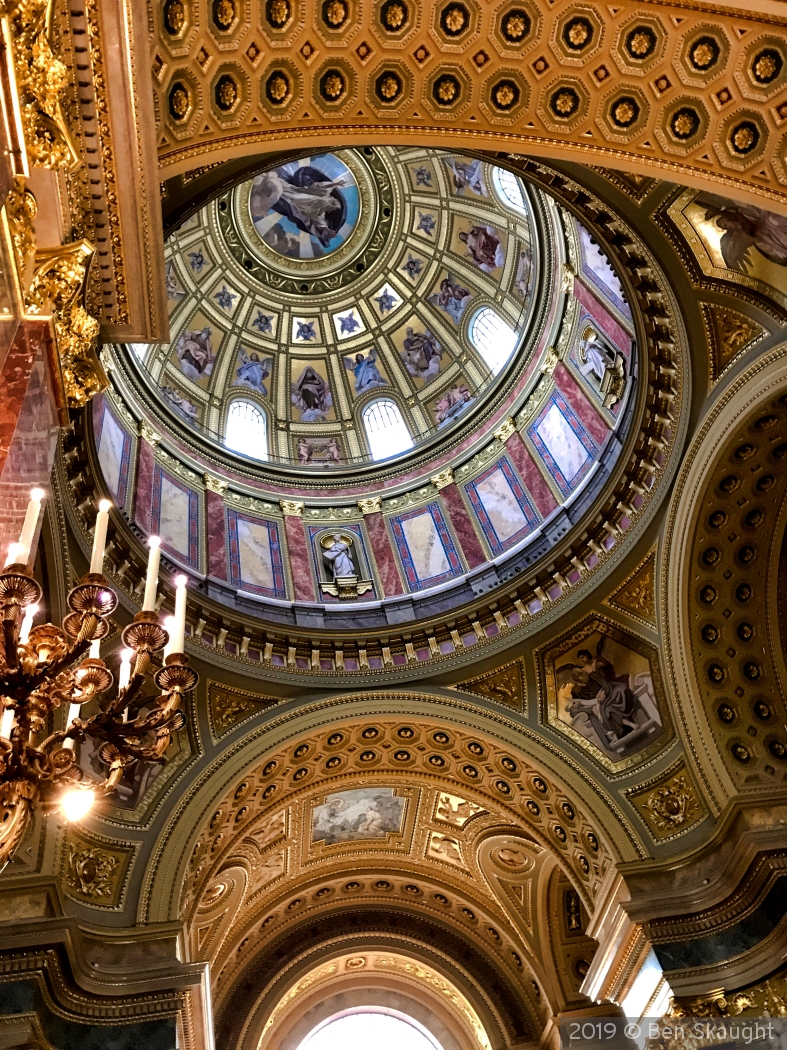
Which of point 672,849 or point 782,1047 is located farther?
point 672,849

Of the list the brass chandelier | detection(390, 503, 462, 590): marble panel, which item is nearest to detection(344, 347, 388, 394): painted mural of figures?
detection(390, 503, 462, 590): marble panel

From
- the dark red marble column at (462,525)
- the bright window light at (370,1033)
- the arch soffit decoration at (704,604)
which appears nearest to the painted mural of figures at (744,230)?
the arch soffit decoration at (704,604)

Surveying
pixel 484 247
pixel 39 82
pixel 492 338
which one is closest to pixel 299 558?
pixel 492 338

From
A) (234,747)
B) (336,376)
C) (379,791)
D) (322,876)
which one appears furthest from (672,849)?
(336,376)

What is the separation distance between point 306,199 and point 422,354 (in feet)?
14.2

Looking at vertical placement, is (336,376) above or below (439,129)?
above

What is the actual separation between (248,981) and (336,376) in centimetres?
1242

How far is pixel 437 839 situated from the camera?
1636 cm

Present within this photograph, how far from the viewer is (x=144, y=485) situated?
14.5 m

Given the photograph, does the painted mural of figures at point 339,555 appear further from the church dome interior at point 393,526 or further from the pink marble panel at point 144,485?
the pink marble panel at point 144,485

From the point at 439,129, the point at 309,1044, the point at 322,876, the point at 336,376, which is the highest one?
the point at 336,376

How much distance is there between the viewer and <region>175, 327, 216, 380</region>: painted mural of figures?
17.9 m

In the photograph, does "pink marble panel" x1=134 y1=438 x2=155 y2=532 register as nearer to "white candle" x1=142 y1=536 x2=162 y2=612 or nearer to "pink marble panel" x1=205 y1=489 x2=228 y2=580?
"pink marble panel" x1=205 y1=489 x2=228 y2=580

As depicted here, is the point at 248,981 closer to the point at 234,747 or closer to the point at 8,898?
the point at 234,747
